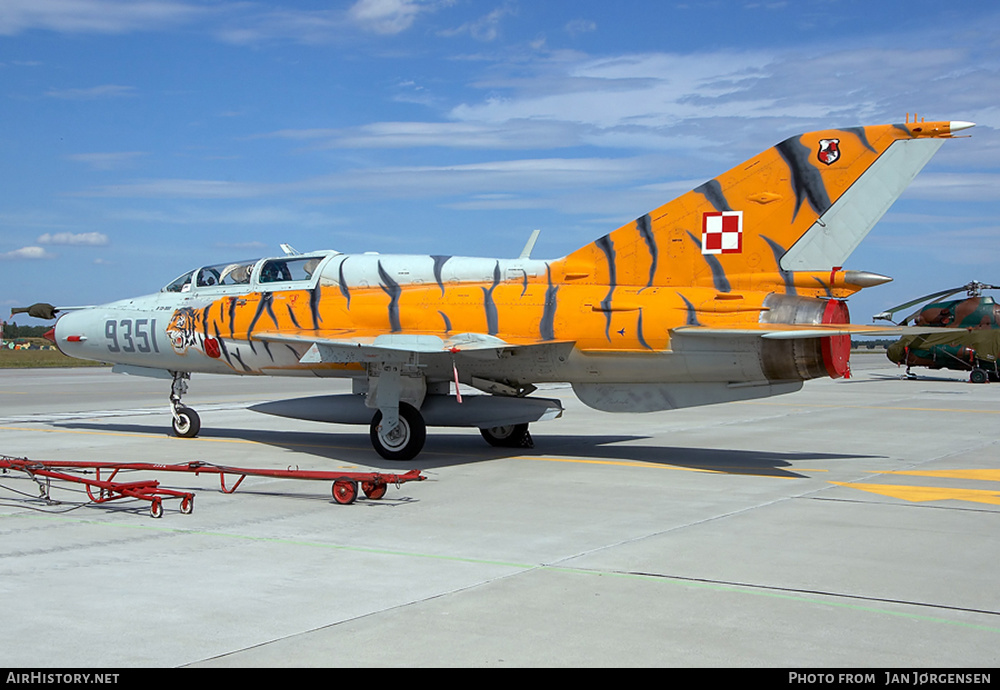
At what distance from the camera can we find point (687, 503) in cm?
911

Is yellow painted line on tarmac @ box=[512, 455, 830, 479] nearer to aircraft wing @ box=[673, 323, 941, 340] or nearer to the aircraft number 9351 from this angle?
aircraft wing @ box=[673, 323, 941, 340]

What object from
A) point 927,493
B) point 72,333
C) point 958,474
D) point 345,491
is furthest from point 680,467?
point 72,333

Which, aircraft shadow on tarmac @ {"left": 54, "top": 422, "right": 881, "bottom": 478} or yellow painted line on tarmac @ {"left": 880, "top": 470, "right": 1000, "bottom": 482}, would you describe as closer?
yellow painted line on tarmac @ {"left": 880, "top": 470, "right": 1000, "bottom": 482}

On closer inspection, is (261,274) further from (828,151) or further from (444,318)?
(828,151)

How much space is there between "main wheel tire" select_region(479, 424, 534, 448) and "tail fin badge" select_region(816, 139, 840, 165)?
551cm

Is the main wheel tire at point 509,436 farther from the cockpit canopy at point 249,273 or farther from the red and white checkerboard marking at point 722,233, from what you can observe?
the red and white checkerboard marking at point 722,233

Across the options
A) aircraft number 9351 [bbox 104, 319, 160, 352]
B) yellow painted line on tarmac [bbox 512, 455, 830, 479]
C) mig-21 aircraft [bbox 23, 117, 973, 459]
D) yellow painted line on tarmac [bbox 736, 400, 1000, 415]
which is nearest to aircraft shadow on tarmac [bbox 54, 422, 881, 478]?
yellow painted line on tarmac [bbox 512, 455, 830, 479]

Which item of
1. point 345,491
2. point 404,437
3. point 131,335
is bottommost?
point 345,491

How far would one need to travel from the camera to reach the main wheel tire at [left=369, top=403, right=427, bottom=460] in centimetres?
1213

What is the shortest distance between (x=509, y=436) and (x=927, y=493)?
594cm

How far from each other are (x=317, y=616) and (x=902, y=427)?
14279 mm

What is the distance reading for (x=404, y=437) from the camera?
478 inches

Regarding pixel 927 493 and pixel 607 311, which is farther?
pixel 607 311

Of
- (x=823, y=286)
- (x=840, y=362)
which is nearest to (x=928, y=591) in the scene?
(x=840, y=362)
